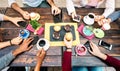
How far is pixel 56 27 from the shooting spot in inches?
73.7

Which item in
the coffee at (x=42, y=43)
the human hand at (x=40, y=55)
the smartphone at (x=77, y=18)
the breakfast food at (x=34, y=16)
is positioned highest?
the breakfast food at (x=34, y=16)

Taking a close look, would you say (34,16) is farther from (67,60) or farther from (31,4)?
(67,60)

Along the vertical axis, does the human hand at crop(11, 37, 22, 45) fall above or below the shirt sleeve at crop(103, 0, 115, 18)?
below

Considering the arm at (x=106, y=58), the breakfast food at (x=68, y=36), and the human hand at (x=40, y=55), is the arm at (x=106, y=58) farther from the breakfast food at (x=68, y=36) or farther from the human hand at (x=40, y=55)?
the human hand at (x=40, y=55)

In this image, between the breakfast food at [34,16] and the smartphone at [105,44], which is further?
the breakfast food at [34,16]

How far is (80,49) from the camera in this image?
5.70 feet

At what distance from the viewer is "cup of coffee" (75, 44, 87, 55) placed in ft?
5.68

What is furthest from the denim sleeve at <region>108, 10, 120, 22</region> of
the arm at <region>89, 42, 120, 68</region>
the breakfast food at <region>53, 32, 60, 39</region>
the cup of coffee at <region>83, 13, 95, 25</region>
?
the breakfast food at <region>53, 32, 60, 39</region>

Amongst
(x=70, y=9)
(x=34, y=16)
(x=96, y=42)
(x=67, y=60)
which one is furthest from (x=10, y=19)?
(x=96, y=42)

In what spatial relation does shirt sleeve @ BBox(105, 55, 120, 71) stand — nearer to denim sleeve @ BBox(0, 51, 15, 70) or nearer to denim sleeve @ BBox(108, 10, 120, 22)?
denim sleeve @ BBox(108, 10, 120, 22)

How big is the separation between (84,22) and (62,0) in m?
1.36

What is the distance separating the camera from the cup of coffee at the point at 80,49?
5.68ft

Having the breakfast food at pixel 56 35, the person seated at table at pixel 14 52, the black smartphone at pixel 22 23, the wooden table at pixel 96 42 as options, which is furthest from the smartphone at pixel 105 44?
the black smartphone at pixel 22 23

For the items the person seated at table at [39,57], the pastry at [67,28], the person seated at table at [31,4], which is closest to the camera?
the person seated at table at [39,57]
